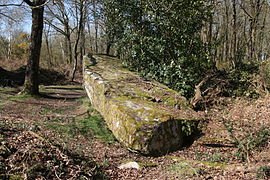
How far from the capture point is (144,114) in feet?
16.8

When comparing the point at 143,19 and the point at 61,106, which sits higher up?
the point at 143,19

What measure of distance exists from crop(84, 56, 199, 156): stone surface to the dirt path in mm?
292

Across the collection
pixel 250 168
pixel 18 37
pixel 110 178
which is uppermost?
pixel 18 37

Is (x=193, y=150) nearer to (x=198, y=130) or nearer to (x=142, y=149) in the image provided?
(x=198, y=130)

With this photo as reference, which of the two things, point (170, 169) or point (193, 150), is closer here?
point (170, 169)

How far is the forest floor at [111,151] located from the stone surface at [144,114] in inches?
11.4

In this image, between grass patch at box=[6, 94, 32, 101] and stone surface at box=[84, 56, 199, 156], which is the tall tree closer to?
grass patch at box=[6, 94, 32, 101]

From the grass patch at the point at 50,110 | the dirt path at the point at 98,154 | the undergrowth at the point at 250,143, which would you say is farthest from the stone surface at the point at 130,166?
the grass patch at the point at 50,110

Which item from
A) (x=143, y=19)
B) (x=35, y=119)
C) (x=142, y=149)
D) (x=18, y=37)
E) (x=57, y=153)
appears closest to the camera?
(x=57, y=153)

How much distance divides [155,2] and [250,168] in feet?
24.4

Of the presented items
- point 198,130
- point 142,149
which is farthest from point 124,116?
point 198,130

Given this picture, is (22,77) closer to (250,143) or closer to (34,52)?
(34,52)

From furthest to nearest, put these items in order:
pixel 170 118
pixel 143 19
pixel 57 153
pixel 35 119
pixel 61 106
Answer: pixel 143 19
pixel 61 106
pixel 35 119
pixel 170 118
pixel 57 153

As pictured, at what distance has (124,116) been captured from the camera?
16.7 feet
